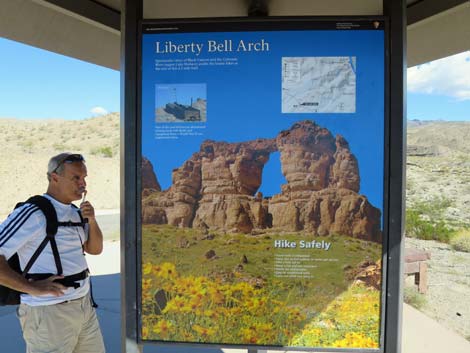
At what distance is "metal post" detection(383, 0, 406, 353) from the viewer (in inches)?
90.8

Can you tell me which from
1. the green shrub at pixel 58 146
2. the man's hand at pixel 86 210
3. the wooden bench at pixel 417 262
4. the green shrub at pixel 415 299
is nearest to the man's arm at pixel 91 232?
the man's hand at pixel 86 210

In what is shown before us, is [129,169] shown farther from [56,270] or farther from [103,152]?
[103,152]

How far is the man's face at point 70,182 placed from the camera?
2416 mm

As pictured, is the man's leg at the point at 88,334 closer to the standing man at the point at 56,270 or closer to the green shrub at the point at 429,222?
the standing man at the point at 56,270

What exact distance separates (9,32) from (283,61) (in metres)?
2.49

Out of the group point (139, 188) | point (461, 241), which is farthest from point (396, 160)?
point (461, 241)

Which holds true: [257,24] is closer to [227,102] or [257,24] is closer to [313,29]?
[313,29]

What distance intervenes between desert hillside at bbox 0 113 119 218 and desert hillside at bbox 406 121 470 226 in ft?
67.9

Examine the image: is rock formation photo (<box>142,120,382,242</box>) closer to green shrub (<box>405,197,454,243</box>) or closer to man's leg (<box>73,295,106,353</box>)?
man's leg (<box>73,295,106,353</box>)

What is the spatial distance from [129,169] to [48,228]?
1.85 ft

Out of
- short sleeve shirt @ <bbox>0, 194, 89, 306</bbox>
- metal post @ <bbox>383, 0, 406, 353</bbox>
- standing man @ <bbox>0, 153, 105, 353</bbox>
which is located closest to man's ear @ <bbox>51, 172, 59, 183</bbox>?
standing man @ <bbox>0, 153, 105, 353</bbox>

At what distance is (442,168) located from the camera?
24453 mm

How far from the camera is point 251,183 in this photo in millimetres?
2395

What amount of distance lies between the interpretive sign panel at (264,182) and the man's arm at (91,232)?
37 centimetres
